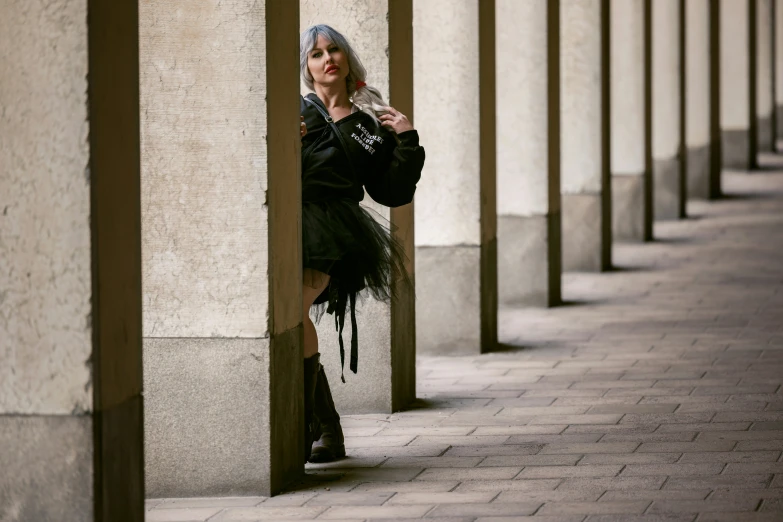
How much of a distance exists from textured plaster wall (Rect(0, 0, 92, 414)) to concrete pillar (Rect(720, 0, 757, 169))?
2110 cm

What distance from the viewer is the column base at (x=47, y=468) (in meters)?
4.55

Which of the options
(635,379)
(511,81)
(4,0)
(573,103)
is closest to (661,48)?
(573,103)

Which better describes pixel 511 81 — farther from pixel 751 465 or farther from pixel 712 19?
pixel 712 19

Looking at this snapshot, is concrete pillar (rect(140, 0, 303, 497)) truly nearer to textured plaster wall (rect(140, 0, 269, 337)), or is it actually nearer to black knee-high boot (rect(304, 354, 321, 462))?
textured plaster wall (rect(140, 0, 269, 337))

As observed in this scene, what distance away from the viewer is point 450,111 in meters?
9.73

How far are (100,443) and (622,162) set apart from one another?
12032mm

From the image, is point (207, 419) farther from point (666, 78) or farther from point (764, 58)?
point (764, 58)

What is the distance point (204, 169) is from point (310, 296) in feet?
3.23

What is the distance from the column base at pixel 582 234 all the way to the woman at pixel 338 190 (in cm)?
719

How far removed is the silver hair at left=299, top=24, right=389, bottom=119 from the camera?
273 inches

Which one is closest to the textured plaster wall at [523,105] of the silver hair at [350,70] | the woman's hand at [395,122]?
the silver hair at [350,70]

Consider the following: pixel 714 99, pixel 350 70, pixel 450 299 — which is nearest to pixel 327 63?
pixel 350 70

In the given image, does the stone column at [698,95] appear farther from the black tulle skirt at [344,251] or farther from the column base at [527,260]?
the black tulle skirt at [344,251]

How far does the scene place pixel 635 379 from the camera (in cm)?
866
